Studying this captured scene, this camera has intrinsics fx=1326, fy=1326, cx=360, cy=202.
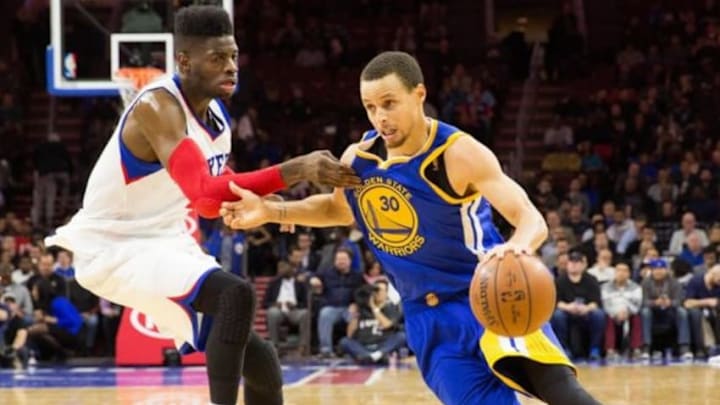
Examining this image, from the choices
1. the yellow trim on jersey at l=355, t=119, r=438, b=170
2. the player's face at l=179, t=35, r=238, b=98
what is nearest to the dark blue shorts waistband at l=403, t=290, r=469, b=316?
the yellow trim on jersey at l=355, t=119, r=438, b=170

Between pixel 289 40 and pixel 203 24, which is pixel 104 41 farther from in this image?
pixel 289 40

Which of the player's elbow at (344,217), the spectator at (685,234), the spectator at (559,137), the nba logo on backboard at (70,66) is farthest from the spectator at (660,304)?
the player's elbow at (344,217)

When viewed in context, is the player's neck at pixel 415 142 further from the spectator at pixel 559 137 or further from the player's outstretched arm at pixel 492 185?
the spectator at pixel 559 137

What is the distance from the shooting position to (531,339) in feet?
15.8

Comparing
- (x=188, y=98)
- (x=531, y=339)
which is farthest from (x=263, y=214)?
(x=531, y=339)

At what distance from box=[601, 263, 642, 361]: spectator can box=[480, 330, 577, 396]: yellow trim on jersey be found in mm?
10316

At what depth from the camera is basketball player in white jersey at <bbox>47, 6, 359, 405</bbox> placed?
5418mm

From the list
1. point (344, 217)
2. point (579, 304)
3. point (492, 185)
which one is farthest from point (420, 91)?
point (579, 304)

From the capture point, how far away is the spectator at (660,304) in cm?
1498

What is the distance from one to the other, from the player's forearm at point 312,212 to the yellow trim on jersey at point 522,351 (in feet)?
3.25

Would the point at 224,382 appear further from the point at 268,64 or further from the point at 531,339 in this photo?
the point at 268,64

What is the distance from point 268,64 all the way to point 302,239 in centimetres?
768

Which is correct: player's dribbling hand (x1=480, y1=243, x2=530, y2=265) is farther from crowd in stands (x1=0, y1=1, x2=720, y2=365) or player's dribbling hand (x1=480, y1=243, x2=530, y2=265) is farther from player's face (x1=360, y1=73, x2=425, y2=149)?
crowd in stands (x1=0, y1=1, x2=720, y2=365)

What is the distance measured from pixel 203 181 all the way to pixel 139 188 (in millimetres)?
436
